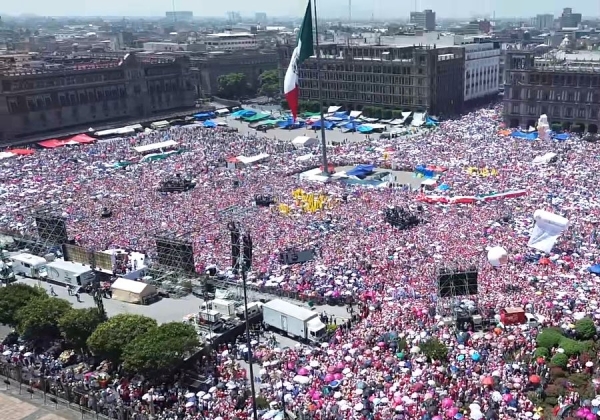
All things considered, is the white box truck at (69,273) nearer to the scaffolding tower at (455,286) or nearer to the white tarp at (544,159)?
the scaffolding tower at (455,286)

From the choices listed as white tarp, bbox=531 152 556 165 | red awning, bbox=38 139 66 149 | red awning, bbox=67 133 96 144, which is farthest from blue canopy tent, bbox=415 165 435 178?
red awning, bbox=38 139 66 149

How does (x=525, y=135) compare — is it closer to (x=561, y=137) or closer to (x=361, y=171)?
(x=561, y=137)

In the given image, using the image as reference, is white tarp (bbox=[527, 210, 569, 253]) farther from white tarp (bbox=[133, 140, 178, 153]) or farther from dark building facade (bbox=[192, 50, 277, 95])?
dark building facade (bbox=[192, 50, 277, 95])

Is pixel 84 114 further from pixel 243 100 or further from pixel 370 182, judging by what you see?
pixel 370 182

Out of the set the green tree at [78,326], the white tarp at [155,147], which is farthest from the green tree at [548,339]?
the white tarp at [155,147]

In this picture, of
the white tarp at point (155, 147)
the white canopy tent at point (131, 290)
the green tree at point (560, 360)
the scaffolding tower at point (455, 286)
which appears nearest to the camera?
the green tree at point (560, 360)

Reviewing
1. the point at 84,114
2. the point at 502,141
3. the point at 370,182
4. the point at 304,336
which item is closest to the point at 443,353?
the point at 304,336
